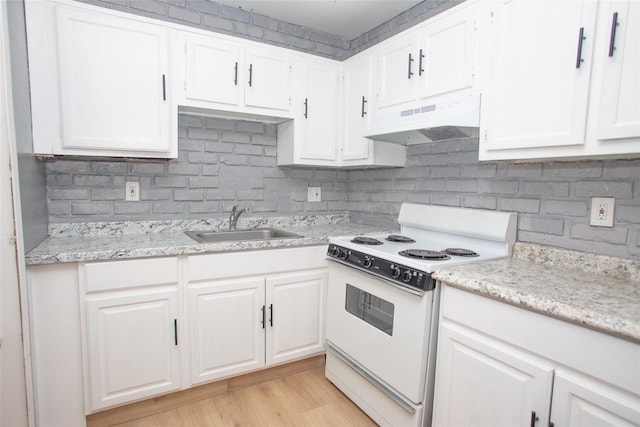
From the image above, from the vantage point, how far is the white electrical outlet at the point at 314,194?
109 inches

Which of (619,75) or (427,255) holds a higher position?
(619,75)

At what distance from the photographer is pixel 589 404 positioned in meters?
0.98

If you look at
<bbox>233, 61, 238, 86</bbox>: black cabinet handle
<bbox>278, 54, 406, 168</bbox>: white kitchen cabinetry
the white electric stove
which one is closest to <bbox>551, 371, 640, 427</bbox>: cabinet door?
the white electric stove

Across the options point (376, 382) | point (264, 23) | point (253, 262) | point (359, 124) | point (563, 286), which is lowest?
point (376, 382)

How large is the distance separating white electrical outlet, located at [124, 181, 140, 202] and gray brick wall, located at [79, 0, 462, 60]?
3.41ft

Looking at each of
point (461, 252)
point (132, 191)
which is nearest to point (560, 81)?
point (461, 252)

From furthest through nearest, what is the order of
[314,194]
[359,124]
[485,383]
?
[314,194], [359,124], [485,383]

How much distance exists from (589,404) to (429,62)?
1625mm

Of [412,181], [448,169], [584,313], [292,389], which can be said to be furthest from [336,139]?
[584,313]

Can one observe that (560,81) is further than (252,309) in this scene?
No

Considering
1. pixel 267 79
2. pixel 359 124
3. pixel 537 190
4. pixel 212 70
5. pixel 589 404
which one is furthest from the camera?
pixel 359 124

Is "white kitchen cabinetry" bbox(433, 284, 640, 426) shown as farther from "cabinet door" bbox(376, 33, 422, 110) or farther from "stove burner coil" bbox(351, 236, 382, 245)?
"cabinet door" bbox(376, 33, 422, 110)

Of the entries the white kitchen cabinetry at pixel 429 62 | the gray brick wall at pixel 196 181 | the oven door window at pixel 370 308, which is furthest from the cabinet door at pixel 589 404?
the gray brick wall at pixel 196 181

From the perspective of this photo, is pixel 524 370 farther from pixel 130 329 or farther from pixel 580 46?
pixel 130 329
